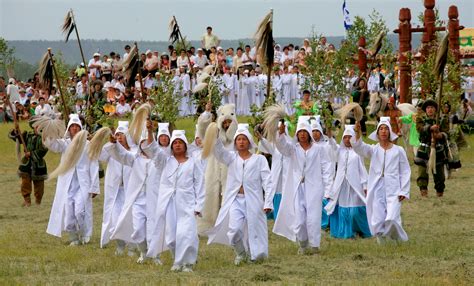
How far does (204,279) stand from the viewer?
13.6 meters

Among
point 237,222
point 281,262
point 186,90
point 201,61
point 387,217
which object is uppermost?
point 201,61

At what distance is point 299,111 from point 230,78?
14.5m

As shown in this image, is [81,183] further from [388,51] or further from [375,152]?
[388,51]

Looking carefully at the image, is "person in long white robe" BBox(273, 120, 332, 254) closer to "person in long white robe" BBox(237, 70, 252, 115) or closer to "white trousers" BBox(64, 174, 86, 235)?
"white trousers" BBox(64, 174, 86, 235)

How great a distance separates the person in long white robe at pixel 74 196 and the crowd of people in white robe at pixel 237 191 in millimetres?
14

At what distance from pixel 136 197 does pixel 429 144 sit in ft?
26.6

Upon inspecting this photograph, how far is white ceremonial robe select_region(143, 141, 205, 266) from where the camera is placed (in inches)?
578

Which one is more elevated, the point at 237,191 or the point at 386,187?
the point at 237,191

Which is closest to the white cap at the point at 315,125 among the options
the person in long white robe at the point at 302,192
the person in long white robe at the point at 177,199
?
the person in long white robe at the point at 302,192

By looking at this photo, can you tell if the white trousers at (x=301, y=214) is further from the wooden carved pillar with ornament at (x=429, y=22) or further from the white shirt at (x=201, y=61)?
the white shirt at (x=201, y=61)

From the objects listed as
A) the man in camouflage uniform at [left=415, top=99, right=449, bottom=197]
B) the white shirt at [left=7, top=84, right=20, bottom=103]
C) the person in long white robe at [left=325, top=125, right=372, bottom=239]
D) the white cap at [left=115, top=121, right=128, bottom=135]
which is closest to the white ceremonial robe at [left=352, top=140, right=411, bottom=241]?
the person in long white robe at [left=325, top=125, right=372, bottom=239]

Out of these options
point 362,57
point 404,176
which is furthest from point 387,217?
point 362,57

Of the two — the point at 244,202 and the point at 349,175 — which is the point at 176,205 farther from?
the point at 349,175

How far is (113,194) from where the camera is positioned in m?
17.2
